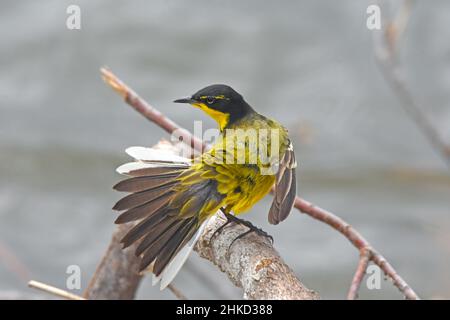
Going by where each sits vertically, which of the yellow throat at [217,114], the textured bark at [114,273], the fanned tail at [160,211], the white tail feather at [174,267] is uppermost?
the yellow throat at [217,114]

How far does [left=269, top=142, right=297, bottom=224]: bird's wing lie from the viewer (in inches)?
176

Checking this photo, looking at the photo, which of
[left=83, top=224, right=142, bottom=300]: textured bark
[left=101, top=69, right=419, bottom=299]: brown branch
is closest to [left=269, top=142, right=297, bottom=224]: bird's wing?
[left=101, top=69, right=419, bottom=299]: brown branch

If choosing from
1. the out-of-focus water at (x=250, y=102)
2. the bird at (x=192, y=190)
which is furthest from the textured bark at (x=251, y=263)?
the out-of-focus water at (x=250, y=102)

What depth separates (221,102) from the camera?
18.3 ft

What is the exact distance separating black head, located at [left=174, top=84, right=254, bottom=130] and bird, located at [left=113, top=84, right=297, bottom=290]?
0.20m

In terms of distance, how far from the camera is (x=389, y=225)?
968 cm

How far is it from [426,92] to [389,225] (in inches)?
77.0

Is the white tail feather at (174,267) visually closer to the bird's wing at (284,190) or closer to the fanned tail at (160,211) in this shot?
the fanned tail at (160,211)

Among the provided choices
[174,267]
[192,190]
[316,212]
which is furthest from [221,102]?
[174,267]

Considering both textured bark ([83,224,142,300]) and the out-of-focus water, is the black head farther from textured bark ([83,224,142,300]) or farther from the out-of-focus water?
the out-of-focus water

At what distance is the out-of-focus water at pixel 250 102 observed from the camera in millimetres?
9391

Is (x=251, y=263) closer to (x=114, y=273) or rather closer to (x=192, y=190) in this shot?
(x=192, y=190)
